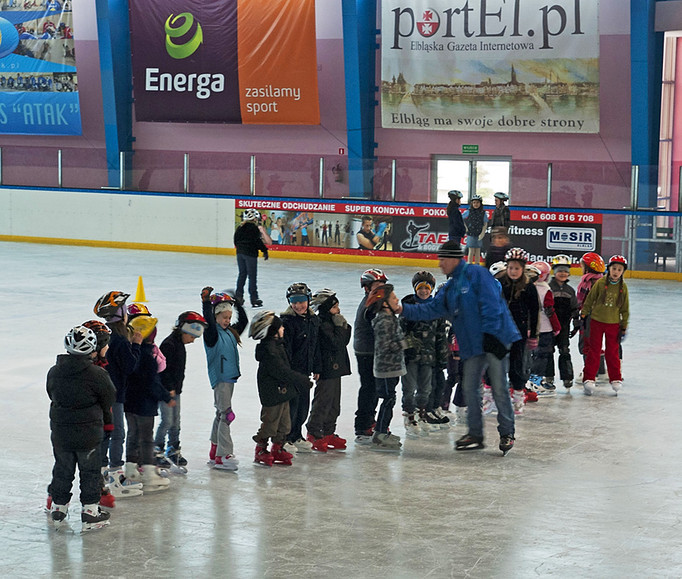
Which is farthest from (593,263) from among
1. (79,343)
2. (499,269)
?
(79,343)

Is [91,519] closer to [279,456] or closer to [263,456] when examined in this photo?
[263,456]

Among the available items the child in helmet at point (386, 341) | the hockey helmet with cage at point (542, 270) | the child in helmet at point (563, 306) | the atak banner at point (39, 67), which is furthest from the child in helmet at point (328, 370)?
the atak banner at point (39, 67)

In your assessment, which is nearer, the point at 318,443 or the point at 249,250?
the point at 318,443

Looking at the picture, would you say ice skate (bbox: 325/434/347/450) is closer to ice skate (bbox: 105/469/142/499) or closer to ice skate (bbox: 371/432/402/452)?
ice skate (bbox: 371/432/402/452)

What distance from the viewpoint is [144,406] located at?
7.30m

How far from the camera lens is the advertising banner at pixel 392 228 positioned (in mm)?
22641

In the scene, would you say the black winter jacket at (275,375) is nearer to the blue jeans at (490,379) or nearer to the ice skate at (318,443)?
the ice skate at (318,443)

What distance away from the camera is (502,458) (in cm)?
846

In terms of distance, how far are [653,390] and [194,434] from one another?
494cm

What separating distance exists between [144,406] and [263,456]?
118 centimetres

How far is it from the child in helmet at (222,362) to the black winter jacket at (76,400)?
4.95 ft

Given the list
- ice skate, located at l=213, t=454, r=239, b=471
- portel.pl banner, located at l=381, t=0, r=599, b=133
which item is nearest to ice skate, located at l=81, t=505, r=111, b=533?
ice skate, located at l=213, t=454, r=239, b=471

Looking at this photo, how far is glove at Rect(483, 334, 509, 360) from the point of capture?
332 inches

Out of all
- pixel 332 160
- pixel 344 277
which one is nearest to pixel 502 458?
pixel 344 277
